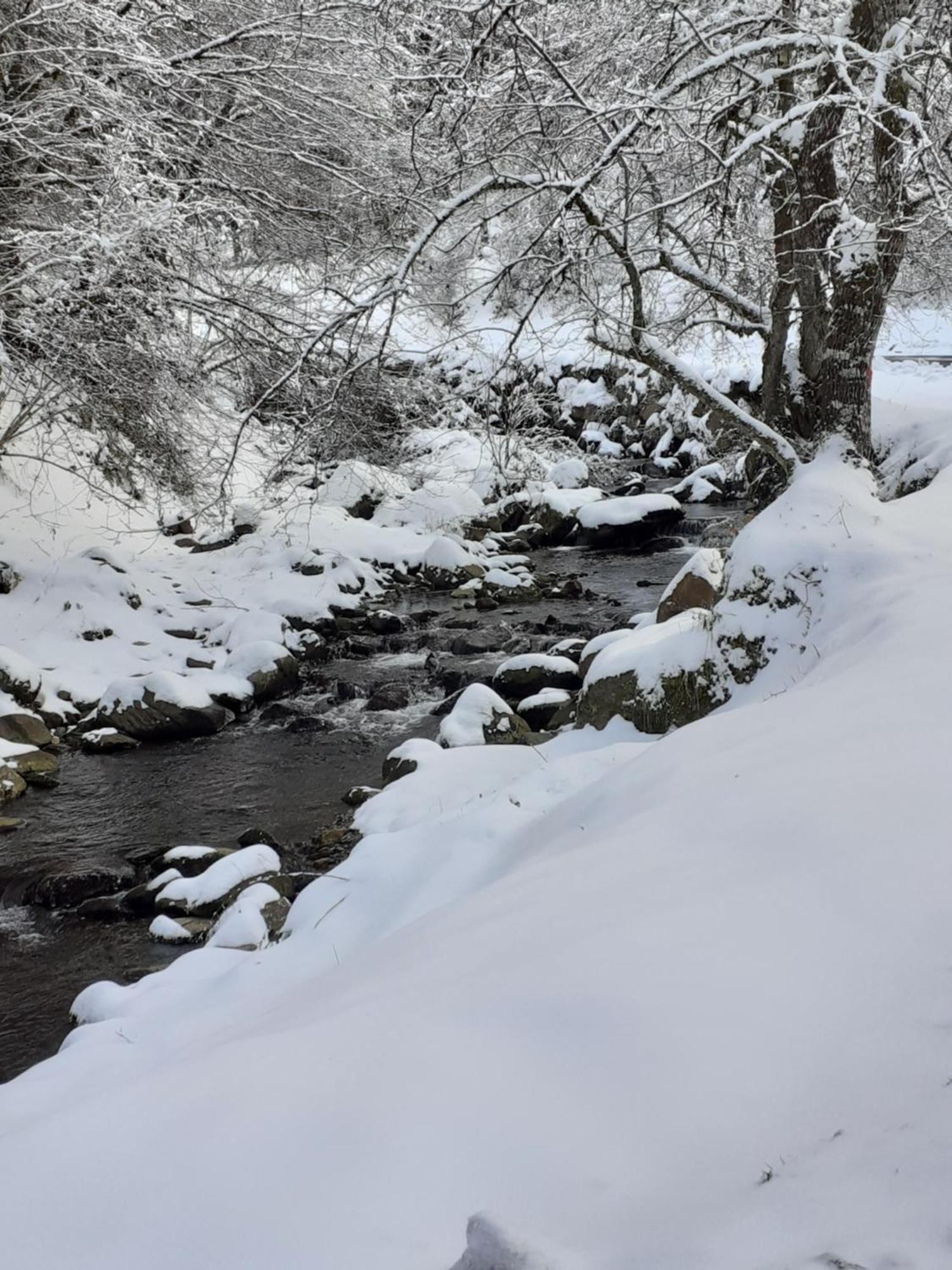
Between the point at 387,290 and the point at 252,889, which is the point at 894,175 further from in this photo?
the point at 252,889

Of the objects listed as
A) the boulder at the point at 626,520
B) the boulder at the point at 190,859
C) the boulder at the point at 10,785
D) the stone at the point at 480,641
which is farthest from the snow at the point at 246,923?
the boulder at the point at 626,520

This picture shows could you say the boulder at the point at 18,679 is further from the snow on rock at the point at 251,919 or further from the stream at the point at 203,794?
the snow on rock at the point at 251,919

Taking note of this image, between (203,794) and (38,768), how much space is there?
1.57 m

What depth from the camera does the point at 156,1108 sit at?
6.75ft

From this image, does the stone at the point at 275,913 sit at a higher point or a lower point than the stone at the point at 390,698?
lower

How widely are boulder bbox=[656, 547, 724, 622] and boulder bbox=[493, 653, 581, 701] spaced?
1.41 m

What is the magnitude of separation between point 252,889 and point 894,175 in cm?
511

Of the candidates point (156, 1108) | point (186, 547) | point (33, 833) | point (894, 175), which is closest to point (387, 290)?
point (894, 175)

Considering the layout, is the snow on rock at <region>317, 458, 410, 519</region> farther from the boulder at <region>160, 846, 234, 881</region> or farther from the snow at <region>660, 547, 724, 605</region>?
the boulder at <region>160, 846, 234, 881</region>

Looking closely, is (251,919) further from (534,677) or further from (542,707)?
(534,677)

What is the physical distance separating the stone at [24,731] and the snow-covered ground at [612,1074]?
571 centimetres

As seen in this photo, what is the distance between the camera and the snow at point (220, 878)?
18.8 ft

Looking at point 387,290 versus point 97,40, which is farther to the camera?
point 97,40

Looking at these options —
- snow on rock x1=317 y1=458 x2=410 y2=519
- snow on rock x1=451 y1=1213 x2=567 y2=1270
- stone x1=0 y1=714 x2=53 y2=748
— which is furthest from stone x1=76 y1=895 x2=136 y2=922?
snow on rock x1=317 y1=458 x2=410 y2=519
